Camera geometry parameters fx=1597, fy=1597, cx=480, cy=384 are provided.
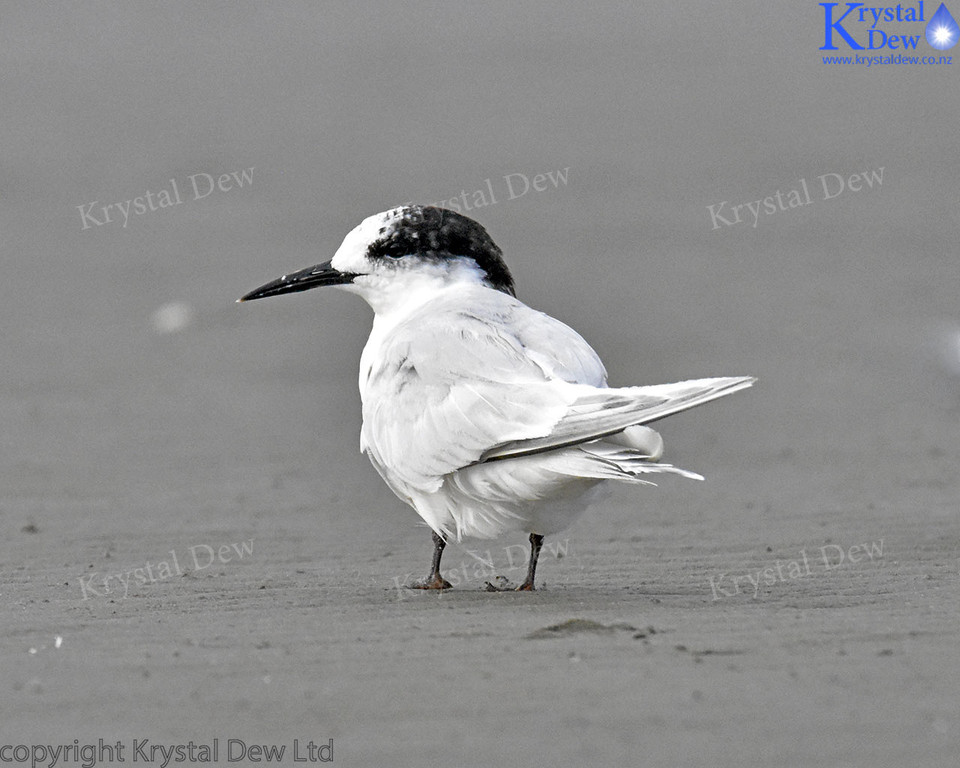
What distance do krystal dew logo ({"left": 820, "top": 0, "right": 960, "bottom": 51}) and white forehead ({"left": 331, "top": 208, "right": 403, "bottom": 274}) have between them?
8.00 meters

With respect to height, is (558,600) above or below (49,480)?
below

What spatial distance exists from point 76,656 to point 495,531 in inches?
60.1

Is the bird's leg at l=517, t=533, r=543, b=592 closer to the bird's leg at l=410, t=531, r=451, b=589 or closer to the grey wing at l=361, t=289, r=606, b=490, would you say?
the bird's leg at l=410, t=531, r=451, b=589

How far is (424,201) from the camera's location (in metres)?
11.4

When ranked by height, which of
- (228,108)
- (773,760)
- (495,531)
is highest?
(228,108)

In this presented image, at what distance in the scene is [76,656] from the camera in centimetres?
394

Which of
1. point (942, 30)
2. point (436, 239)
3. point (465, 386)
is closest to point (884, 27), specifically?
point (942, 30)

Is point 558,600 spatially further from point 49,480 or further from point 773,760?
point 49,480

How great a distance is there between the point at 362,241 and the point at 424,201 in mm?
5704

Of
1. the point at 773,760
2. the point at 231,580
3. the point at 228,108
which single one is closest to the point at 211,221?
the point at 228,108

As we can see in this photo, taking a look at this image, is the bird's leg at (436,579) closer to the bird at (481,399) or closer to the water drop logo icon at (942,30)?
the bird at (481,399)

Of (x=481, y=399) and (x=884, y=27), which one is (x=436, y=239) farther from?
(x=884, y=27)

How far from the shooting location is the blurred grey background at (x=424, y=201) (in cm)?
701

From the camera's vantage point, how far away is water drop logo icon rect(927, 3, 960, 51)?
517 inches
